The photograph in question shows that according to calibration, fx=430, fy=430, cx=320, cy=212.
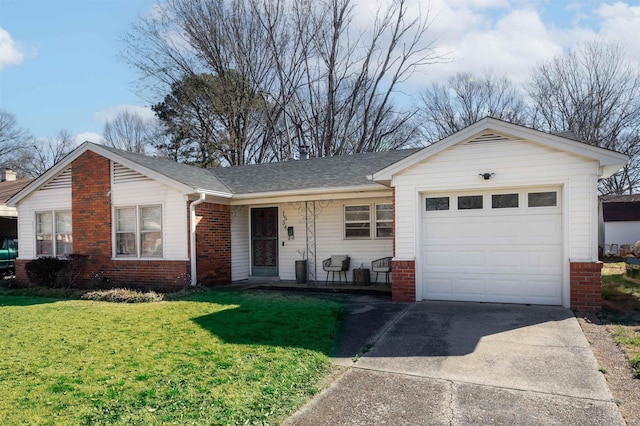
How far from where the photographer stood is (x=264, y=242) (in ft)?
44.5

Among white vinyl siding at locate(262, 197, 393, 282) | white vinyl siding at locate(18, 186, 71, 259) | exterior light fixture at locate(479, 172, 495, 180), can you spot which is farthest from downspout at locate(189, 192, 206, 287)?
exterior light fixture at locate(479, 172, 495, 180)

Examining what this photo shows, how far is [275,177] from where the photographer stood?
13.6m

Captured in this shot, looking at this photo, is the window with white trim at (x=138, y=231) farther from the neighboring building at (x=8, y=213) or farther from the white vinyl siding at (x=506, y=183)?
the neighboring building at (x=8, y=213)

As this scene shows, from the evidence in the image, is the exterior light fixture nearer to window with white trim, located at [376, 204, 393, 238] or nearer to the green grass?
window with white trim, located at [376, 204, 393, 238]

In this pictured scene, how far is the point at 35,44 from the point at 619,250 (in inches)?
1034

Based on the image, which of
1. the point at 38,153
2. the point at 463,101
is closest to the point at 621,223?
the point at 463,101

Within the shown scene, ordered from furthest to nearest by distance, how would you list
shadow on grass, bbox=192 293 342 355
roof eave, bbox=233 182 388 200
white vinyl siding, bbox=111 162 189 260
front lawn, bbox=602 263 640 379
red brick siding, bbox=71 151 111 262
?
red brick siding, bbox=71 151 111 262
white vinyl siding, bbox=111 162 189 260
roof eave, bbox=233 182 388 200
shadow on grass, bbox=192 293 342 355
front lawn, bbox=602 263 640 379

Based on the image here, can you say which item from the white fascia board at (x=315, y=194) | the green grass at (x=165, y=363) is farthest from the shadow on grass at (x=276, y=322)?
the white fascia board at (x=315, y=194)

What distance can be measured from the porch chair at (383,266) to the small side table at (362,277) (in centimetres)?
23

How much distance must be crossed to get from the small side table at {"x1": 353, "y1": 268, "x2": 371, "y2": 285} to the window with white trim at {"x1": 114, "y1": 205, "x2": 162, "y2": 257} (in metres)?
5.39

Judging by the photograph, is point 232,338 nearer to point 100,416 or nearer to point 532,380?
point 100,416

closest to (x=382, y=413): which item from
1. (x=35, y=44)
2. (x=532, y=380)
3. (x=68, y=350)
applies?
(x=532, y=380)

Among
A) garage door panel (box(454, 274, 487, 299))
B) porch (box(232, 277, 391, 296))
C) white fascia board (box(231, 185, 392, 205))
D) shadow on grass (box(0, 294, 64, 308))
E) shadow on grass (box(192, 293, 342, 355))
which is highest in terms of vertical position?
white fascia board (box(231, 185, 392, 205))

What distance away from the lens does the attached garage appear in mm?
7848
